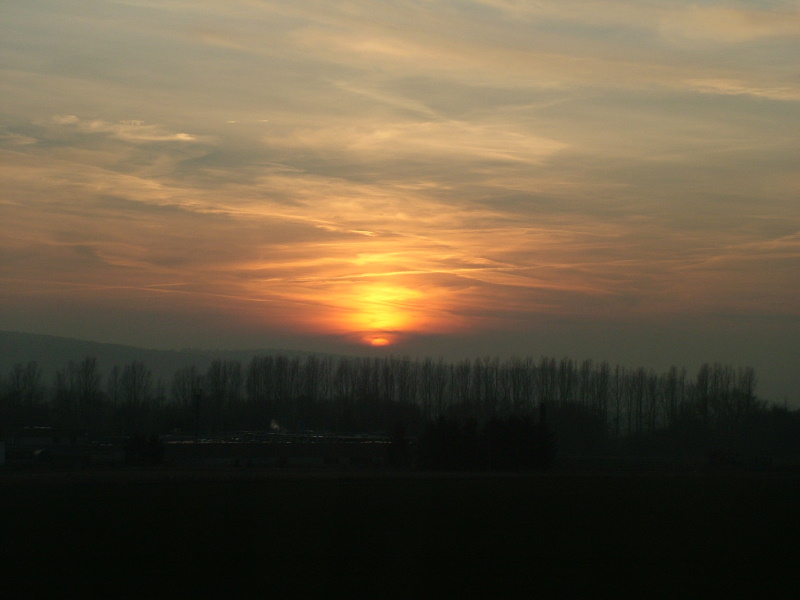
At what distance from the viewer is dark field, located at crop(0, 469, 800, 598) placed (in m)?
17.2

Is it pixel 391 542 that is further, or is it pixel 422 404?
pixel 422 404

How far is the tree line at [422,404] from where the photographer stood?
341 ft

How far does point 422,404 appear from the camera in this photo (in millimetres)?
122875

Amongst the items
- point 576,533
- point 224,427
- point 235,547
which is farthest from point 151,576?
point 224,427

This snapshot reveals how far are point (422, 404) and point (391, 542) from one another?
10047cm

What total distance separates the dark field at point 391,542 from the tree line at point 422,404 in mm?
60859

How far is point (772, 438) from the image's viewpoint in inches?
3861

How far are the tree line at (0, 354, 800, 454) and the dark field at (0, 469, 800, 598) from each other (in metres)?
60.9

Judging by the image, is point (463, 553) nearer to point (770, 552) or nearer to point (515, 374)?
point (770, 552)

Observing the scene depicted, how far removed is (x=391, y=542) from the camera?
2284cm

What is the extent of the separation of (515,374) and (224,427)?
45825 millimetres

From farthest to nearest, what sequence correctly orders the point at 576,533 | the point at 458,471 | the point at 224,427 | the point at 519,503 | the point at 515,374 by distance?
the point at 515,374
the point at 224,427
the point at 458,471
the point at 519,503
the point at 576,533

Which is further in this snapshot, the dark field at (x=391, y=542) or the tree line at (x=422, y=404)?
the tree line at (x=422, y=404)

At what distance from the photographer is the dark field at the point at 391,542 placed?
17.2 meters
